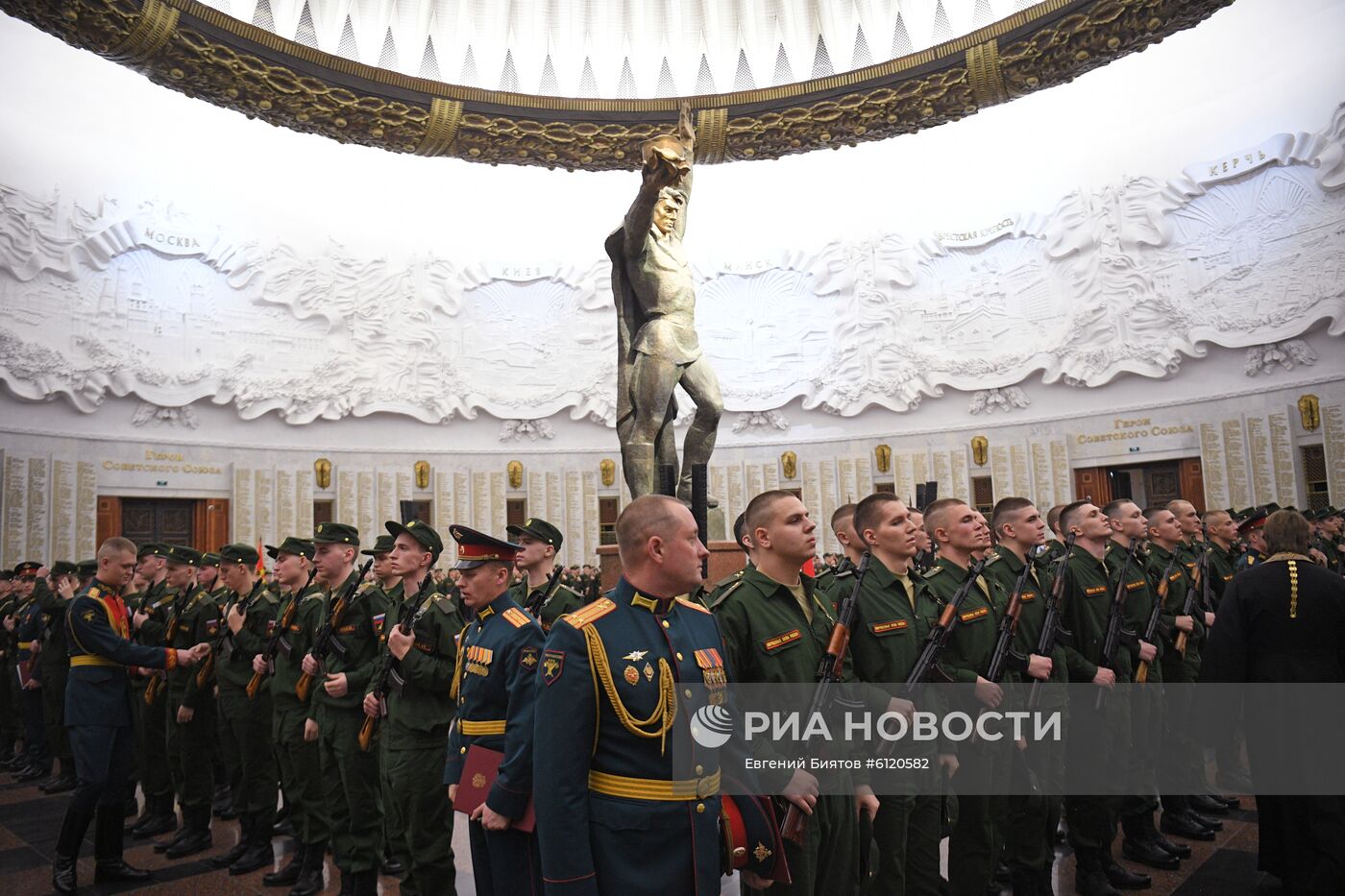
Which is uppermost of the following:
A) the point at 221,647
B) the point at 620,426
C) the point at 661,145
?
the point at 661,145

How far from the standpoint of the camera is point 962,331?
16516 millimetres

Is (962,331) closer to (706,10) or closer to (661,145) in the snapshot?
(706,10)

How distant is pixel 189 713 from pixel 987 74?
14549 mm

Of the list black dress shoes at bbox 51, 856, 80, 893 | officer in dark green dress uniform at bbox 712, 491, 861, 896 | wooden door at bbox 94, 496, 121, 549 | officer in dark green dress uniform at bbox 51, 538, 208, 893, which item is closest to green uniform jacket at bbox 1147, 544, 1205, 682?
officer in dark green dress uniform at bbox 712, 491, 861, 896

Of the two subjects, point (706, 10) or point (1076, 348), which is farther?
point (706, 10)

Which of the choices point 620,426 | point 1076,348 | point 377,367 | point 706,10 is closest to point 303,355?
point 377,367

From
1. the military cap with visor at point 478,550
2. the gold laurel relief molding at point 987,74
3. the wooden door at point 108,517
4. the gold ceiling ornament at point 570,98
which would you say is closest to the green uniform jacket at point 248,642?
the military cap with visor at point 478,550

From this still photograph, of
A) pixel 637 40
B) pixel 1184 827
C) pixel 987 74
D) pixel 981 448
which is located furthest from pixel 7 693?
pixel 987 74

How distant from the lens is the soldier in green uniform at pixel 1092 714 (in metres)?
4.05

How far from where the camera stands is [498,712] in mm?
3025

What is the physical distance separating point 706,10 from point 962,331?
7987 millimetres

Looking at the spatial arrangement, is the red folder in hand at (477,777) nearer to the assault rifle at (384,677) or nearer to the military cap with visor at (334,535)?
the assault rifle at (384,677)

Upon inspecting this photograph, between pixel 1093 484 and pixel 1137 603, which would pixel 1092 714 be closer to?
pixel 1137 603

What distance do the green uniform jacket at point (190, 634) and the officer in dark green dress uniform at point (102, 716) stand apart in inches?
25.2
